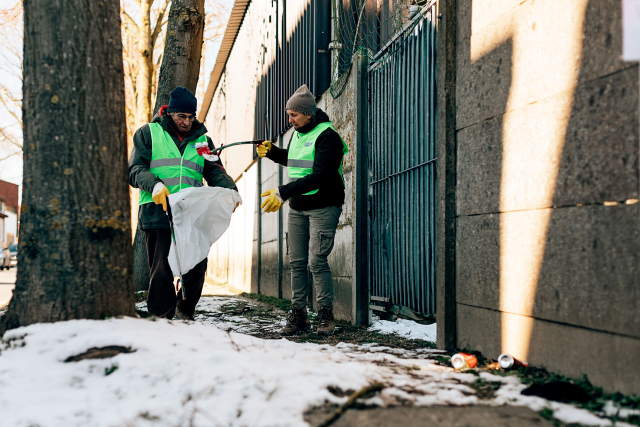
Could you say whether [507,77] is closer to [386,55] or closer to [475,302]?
[475,302]

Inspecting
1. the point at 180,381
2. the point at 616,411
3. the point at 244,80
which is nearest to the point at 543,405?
the point at 616,411

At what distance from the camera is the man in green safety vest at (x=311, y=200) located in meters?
4.73

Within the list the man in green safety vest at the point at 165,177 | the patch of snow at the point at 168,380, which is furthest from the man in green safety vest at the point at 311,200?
the patch of snow at the point at 168,380

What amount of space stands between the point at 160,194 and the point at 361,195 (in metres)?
2.08

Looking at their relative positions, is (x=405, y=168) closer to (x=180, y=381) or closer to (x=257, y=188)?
(x=180, y=381)

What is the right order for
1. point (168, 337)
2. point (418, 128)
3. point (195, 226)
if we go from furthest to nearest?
1. point (418, 128)
2. point (195, 226)
3. point (168, 337)

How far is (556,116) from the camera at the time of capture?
2.89 m

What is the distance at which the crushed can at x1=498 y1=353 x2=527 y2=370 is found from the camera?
3.06m

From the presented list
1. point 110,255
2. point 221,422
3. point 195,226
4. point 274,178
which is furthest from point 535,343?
point 274,178

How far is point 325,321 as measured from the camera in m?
4.79

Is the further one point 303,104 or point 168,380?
point 303,104

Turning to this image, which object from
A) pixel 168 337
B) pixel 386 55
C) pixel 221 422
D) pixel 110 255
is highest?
pixel 386 55

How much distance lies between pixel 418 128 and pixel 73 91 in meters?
2.63

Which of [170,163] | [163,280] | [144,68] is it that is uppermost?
[144,68]
